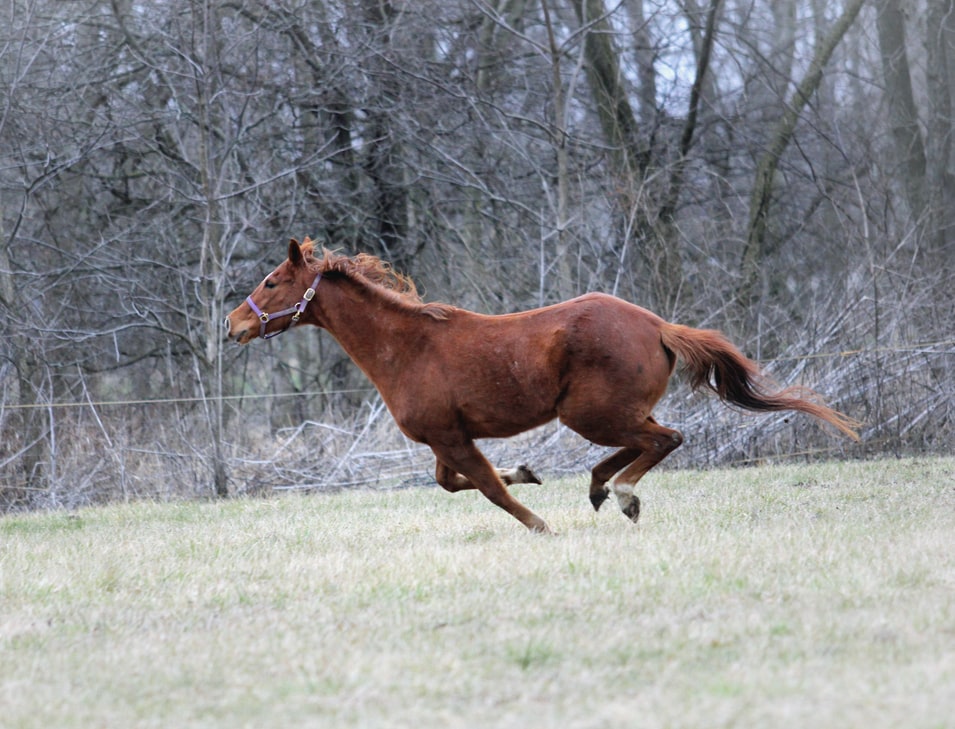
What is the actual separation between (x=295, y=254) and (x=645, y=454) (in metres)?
2.78

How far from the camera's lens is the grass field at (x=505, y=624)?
3928mm

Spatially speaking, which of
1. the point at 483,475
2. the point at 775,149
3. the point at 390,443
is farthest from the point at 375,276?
the point at 775,149

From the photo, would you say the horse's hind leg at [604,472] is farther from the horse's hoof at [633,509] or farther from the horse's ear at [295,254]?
the horse's ear at [295,254]

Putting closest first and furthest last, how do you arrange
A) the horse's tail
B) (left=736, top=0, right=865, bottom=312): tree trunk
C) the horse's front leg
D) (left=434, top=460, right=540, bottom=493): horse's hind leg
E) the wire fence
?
the horse's front leg → the horse's tail → (left=434, top=460, right=540, bottom=493): horse's hind leg → the wire fence → (left=736, top=0, right=865, bottom=312): tree trunk

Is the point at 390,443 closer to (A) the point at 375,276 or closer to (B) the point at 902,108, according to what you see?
(A) the point at 375,276

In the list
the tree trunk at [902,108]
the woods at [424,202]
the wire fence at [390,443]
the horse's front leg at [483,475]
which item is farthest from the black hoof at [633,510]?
the tree trunk at [902,108]

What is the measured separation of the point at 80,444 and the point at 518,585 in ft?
30.2

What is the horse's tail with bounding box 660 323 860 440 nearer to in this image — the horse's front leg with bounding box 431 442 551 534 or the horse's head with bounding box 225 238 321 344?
the horse's front leg with bounding box 431 442 551 534

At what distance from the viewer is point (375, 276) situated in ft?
26.8

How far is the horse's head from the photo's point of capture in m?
7.93

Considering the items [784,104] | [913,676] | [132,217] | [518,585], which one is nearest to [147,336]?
[132,217]

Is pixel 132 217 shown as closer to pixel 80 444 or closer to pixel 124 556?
pixel 80 444

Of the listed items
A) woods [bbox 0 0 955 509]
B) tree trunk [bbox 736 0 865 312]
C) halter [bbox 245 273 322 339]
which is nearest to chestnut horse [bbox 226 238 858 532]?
halter [bbox 245 273 322 339]

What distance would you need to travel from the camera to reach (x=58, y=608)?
5.84 m
